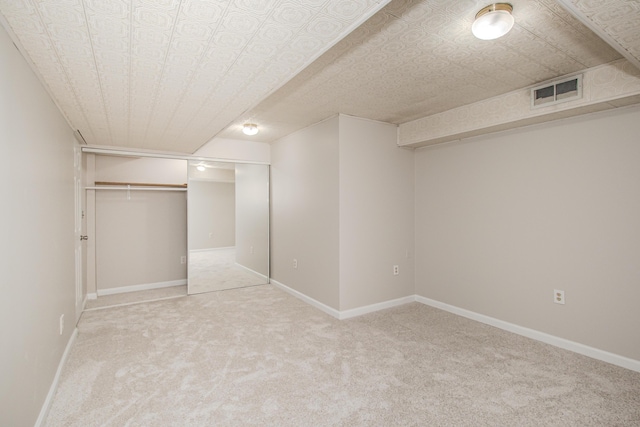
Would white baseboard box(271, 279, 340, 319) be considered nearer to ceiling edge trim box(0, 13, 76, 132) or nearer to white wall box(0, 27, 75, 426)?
white wall box(0, 27, 75, 426)

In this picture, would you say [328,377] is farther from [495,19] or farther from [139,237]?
[139,237]

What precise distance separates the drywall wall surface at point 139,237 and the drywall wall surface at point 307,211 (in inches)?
63.4

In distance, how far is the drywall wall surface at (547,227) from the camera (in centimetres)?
253

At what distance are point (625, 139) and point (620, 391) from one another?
194cm

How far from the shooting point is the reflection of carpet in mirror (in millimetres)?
4742

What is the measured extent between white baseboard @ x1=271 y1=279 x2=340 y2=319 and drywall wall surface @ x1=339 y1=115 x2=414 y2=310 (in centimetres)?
15

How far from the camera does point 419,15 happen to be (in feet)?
5.75

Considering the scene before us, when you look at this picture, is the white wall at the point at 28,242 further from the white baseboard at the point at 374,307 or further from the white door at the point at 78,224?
the white baseboard at the point at 374,307

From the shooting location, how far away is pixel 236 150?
16.1ft

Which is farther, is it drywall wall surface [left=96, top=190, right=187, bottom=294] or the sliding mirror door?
the sliding mirror door

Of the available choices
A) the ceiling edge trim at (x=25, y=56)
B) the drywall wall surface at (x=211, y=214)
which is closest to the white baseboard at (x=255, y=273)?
the drywall wall surface at (x=211, y=214)

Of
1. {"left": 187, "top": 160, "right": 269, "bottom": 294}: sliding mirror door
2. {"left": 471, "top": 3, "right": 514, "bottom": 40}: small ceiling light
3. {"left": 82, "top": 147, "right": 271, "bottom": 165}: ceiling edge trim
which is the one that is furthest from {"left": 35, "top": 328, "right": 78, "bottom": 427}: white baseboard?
{"left": 471, "top": 3, "right": 514, "bottom": 40}: small ceiling light

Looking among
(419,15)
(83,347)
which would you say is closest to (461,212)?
(419,15)

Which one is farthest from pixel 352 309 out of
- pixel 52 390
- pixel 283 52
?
pixel 283 52
